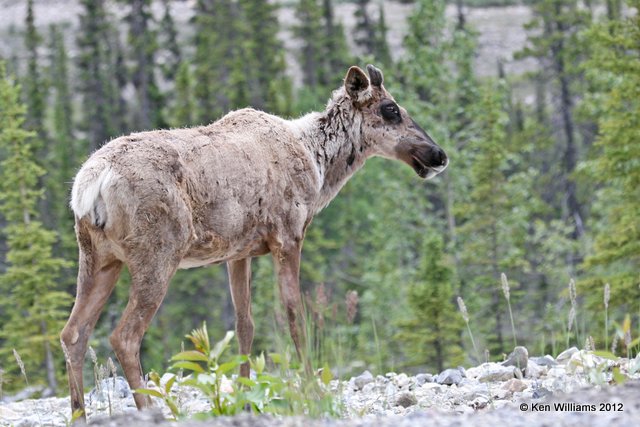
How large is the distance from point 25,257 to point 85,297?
1688cm

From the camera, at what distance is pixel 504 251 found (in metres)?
30.9

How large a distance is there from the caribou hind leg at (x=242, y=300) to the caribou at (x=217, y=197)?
0.01m

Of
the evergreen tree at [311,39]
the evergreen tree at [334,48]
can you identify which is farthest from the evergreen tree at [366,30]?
the evergreen tree at [311,39]

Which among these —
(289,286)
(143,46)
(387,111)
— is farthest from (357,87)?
(143,46)

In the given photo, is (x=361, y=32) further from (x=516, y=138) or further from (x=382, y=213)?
(x=382, y=213)

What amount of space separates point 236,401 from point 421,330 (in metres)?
17.1

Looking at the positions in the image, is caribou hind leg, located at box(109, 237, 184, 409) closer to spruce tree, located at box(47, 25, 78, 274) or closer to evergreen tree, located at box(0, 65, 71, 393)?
evergreen tree, located at box(0, 65, 71, 393)

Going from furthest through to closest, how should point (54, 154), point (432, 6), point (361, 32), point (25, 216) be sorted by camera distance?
point (361, 32) → point (54, 154) → point (432, 6) → point (25, 216)

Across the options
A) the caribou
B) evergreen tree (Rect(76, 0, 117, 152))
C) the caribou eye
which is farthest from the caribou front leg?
evergreen tree (Rect(76, 0, 117, 152))

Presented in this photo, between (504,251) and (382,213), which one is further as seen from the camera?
(382,213)

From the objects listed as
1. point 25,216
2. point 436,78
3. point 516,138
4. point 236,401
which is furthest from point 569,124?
point 236,401

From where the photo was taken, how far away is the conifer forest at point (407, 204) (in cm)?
2120

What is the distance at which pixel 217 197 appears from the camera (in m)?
8.26

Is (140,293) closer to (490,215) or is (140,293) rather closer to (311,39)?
(490,215)
